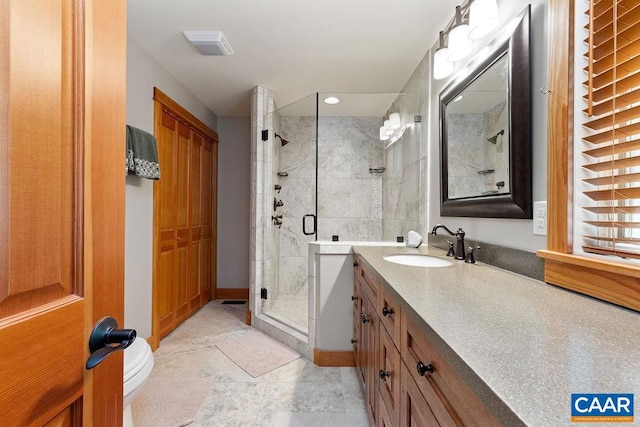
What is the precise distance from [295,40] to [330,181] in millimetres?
1520

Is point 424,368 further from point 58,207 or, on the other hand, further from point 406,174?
point 406,174

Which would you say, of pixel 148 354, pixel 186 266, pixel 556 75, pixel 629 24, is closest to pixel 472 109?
pixel 556 75

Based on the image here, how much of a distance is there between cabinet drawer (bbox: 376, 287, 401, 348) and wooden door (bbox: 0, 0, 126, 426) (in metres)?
0.78

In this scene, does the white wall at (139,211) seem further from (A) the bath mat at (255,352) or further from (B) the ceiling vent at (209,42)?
(A) the bath mat at (255,352)

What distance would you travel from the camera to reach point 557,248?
1.00 metres

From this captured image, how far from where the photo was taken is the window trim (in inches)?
35.6

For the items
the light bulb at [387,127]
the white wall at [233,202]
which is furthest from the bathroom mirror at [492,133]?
the white wall at [233,202]

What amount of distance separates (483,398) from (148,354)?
1406mm

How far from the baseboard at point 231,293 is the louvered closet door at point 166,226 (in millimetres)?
1030

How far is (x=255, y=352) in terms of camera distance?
246 centimetres

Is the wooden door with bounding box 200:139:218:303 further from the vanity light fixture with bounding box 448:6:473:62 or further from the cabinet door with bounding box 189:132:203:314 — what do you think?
the vanity light fixture with bounding box 448:6:473:62

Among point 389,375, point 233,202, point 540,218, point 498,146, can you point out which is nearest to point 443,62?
point 498,146

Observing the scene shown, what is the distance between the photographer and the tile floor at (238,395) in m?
1.68

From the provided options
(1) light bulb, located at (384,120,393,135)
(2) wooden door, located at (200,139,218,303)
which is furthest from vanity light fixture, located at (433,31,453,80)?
(2) wooden door, located at (200,139,218,303)
